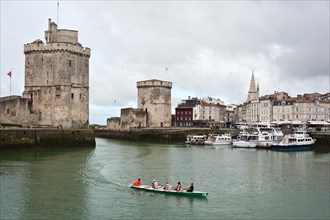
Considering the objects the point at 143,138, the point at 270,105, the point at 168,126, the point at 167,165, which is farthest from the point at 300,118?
the point at 167,165

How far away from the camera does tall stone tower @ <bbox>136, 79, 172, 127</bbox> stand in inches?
2633

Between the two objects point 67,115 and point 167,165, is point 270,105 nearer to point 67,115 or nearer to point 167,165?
point 67,115

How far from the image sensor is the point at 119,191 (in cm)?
2306

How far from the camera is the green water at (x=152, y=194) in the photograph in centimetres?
1888

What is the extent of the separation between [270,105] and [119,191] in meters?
64.2

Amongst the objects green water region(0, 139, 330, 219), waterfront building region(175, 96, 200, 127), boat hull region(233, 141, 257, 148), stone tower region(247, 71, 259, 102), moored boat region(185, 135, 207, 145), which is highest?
stone tower region(247, 71, 259, 102)

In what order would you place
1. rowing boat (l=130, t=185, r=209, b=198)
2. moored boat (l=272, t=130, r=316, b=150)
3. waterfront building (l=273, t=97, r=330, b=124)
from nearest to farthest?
1. rowing boat (l=130, t=185, r=209, b=198)
2. moored boat (l=272, t=130, r=316, b=150)
3. waterfront building (l=273, t=97, r=330, b=124)

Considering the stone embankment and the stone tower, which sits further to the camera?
the stone tower

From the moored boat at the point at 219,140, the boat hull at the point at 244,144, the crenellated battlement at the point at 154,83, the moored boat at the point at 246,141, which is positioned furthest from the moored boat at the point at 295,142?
the crenellated battlement at the point at 154,83

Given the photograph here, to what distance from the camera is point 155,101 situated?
66.9 metres

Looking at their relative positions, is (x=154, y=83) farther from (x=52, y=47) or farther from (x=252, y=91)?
(x=252, y=91)

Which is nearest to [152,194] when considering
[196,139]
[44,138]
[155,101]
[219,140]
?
[44,138]

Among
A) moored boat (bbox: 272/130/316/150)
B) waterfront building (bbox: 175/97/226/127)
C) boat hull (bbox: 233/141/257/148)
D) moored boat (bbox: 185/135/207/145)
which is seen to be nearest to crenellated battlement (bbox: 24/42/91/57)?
moored boat (bbox: 185/135/207/145)

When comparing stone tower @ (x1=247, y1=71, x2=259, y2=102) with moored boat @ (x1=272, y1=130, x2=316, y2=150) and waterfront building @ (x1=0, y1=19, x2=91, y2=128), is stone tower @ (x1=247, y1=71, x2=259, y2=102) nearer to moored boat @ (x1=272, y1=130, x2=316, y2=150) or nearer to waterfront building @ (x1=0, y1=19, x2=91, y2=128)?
moored boat @ (x1=272, y1=130, x2=316, y2=150)
